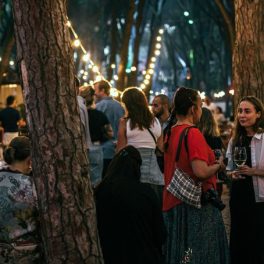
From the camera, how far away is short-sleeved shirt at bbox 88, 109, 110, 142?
988cm

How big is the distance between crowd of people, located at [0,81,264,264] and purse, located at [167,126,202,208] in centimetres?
1

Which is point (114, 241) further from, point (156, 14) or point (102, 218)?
point (156, 14)

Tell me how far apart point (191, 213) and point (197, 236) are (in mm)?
195

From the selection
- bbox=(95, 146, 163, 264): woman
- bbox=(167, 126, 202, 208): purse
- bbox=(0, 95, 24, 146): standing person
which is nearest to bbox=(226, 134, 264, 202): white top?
bbox=(167, 126, 202, 208): purse

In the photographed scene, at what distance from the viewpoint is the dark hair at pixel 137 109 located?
8.99 meters

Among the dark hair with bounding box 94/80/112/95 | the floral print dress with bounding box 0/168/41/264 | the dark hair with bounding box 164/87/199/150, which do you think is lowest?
the floral print dress with bounding box 0/168/41/264

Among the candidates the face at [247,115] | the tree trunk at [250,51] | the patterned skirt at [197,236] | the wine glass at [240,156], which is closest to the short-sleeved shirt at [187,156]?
the patterned skirt at [197,236]

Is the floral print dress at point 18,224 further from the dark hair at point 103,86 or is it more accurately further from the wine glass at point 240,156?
the dark hair at point 103,86

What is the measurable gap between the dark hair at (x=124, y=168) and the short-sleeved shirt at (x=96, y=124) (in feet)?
13.6

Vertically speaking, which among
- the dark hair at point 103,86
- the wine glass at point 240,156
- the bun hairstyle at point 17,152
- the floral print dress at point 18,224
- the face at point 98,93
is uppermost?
the dark hair at point 103,86

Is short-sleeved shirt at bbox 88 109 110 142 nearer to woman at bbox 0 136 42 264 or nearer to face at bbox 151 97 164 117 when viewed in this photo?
face at bbox 151 97 164 117

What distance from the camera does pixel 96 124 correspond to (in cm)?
988

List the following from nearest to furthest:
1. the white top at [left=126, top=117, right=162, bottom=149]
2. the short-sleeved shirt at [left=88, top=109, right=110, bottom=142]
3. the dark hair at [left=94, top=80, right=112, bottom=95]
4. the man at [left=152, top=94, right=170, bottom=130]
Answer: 1. the white top at [left=126, top=117, right=162, bottom=149]
2. the short-sleeved shirt at [left=88, top=109, right=110, bottom=142]
3. the man at [left=152, top=94, right=170, bottom=130]
4. the dark hair at [left=94, top=80, right=112, bottom=95]

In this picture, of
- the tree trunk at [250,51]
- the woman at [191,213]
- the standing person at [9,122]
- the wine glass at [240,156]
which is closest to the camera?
the woman at [191,213]
